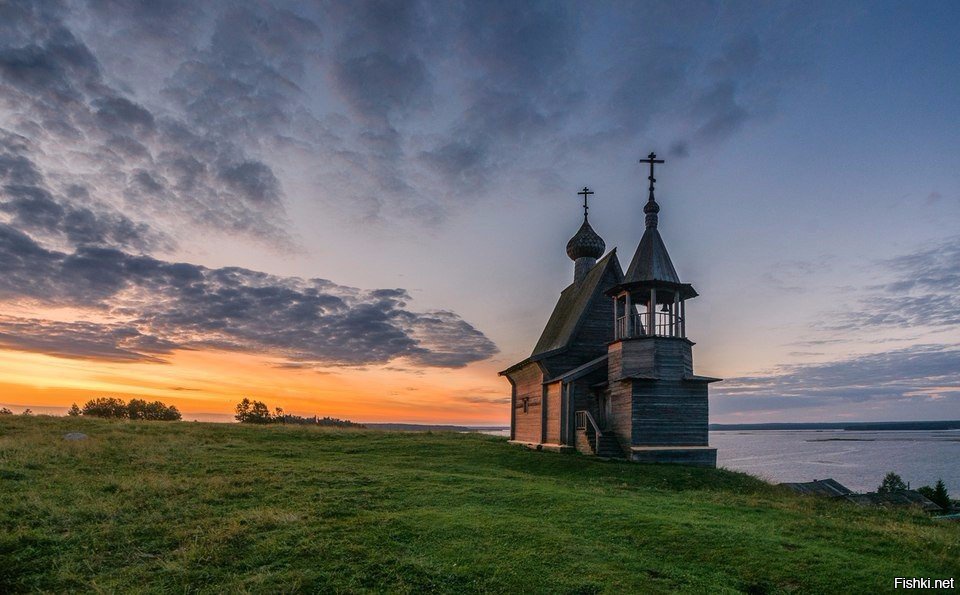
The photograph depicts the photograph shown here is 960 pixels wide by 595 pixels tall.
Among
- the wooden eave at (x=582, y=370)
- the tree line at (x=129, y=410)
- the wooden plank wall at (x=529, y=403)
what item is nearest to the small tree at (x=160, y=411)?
the tree line at (x=129, y=410)

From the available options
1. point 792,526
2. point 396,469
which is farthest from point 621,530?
point 396,469

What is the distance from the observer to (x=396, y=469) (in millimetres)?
19109

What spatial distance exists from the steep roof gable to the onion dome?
2.24 m

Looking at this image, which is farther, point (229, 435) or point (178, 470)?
point (229, 435)

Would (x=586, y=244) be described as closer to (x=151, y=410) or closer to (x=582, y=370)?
(x=582, y=370)

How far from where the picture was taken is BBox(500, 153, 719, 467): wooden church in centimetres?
2406

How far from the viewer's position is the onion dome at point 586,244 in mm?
36438

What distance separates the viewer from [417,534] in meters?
10.4

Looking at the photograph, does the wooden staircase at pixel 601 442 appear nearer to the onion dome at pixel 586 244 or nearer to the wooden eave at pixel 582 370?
the wooden eave at pixel 582 370

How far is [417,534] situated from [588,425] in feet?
58.1

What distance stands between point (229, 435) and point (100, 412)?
29.2 m

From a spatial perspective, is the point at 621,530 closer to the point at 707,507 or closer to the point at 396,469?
the point at 707,507

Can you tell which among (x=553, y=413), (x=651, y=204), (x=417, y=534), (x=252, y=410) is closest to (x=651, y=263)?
(x=651, y=204)

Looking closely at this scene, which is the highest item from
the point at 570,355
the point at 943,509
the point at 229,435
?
the point at 570,355
